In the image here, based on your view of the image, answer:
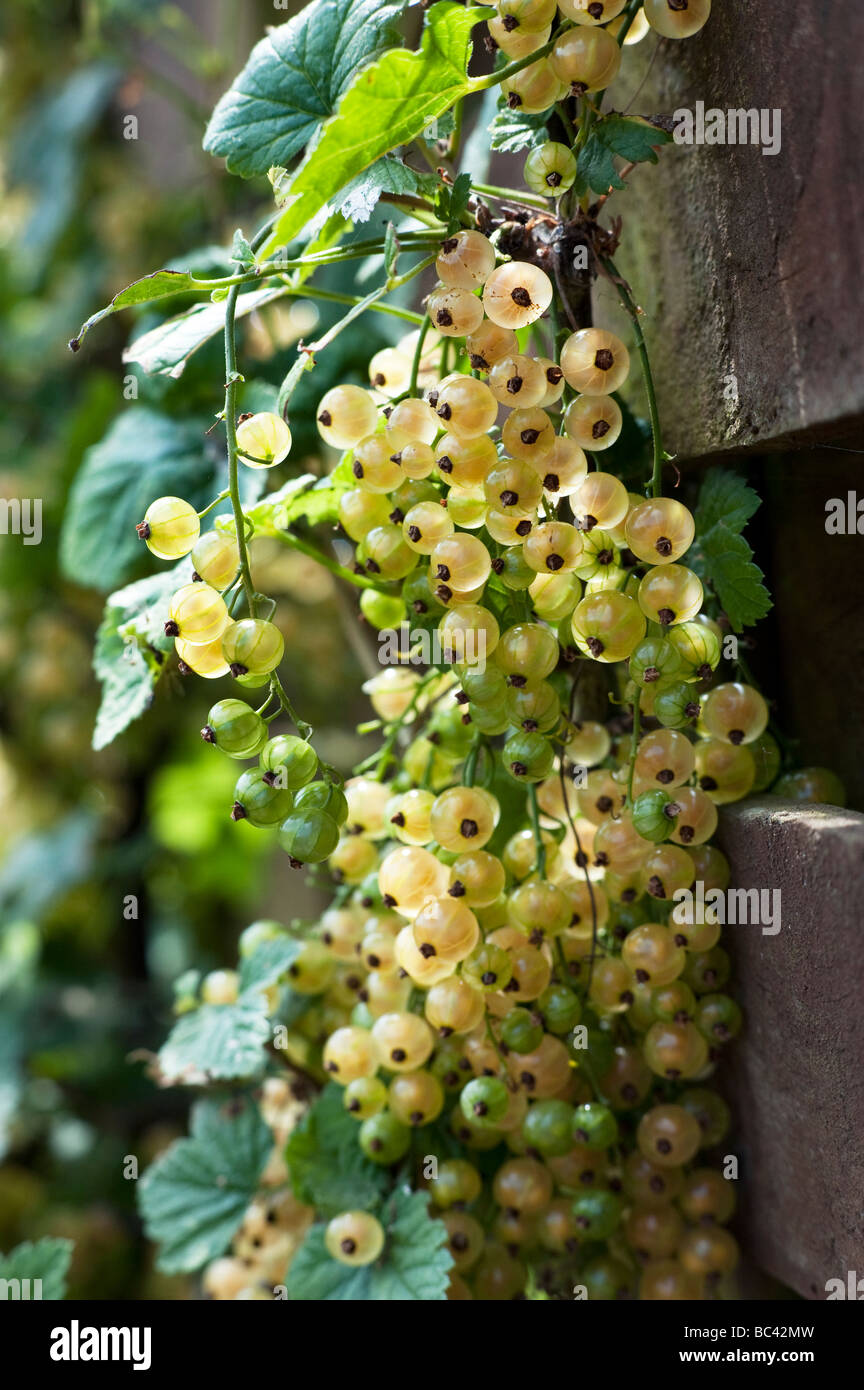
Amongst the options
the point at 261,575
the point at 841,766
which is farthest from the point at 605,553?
the point at 261,575

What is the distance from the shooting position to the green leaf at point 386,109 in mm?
376

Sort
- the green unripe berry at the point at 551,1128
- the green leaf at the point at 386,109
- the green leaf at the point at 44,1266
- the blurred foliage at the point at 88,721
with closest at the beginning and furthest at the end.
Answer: the green leaf at the point at 386,109
the green unripe berry at the point at 551,1128
the green leaf at the point at 44,1266
the blurred foliage at the point at 88,721

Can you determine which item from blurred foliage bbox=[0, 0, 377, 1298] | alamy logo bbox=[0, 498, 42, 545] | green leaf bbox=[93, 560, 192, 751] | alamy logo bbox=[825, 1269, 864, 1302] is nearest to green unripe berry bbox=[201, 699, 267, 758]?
green leaf bbox=[93, 560, 192, 751]

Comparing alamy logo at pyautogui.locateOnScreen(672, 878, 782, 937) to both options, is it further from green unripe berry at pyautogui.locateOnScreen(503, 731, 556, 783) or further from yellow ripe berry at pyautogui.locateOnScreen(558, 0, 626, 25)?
yellow ripe berry at pyautogui.locateOnScreen(558, 0, 626, 25)

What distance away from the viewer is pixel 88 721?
3.98 feet

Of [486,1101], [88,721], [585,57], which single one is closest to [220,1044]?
[486,1101]

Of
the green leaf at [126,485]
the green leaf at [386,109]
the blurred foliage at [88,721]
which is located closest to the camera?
the green leaf at [386,109]

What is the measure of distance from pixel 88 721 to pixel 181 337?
0.81 meters

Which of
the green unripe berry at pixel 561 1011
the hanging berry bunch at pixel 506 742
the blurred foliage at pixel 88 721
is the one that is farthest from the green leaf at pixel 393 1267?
the blurred foliage at pixel 88 721

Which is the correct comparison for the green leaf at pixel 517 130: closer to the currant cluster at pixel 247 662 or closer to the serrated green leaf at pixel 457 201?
the serrated green leaf at pixel 457 201

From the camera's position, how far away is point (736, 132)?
42 cm

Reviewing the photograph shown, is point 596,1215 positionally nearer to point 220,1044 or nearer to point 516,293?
point 220,1044

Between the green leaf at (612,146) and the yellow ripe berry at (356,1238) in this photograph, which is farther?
the yellow ripe berry at (356,1238)

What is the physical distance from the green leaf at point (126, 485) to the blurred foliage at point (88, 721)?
30 cm
